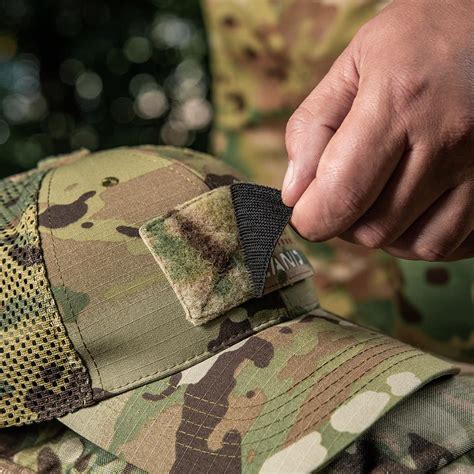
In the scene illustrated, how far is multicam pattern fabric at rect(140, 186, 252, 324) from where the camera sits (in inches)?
36.5

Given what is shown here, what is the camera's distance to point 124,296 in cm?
93

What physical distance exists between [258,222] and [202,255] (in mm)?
82

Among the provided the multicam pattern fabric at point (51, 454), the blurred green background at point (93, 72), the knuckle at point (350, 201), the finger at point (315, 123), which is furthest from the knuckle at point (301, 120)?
the blurred green background at point (93, 72)

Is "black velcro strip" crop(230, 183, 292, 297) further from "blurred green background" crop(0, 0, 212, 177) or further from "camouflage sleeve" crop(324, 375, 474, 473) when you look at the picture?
"blurred green background" crop(0, 0, 212, 177)

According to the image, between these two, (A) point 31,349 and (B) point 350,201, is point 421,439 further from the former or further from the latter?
(A) point 31,349

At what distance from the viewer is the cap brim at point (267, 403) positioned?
0.83 meters

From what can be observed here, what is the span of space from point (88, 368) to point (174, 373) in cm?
11

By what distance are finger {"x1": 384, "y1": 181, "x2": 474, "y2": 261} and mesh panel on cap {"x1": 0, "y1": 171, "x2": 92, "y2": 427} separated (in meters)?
0.42

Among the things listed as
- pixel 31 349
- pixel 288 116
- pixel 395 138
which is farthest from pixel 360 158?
pixel 288 116

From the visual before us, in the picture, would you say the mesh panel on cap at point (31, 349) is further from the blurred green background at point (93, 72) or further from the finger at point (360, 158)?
the blurred green background at point (93, 72)

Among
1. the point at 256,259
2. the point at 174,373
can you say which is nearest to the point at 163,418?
the point at 174,373

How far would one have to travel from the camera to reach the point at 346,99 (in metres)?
0.87

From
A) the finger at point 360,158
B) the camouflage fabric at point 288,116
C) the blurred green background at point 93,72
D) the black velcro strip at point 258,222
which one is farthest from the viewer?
the blurred green background at point 93,72

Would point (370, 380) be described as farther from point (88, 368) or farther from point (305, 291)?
point (88, 368)
